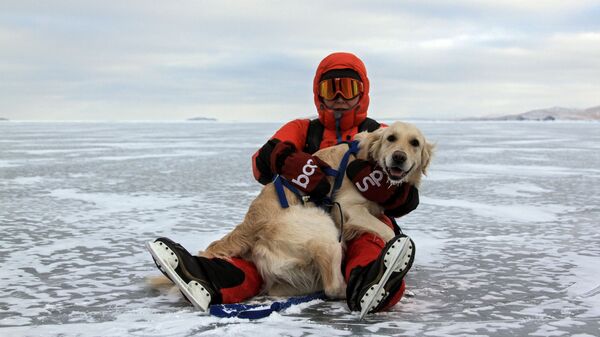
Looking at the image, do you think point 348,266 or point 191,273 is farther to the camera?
point 348,266

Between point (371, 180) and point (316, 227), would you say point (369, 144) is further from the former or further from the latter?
point (316, 227)

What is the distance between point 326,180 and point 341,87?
81 centimetres

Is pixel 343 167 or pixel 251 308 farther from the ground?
pixel 343 167

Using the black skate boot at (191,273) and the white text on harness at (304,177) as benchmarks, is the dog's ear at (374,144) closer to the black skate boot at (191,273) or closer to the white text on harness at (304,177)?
the white text on harness at (304,177)

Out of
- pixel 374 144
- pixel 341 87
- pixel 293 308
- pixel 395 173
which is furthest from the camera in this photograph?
pixel 341 87

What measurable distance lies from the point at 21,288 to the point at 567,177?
8.48m

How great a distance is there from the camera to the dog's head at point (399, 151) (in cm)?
352

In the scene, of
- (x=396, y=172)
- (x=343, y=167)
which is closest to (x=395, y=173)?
(x=396, y=172)

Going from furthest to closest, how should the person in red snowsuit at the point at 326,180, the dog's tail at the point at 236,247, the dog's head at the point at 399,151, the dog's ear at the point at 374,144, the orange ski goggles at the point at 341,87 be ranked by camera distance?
the orange ski goggles at the point at 341,87 → the dog's ear at the point at 374,144 → the dog's head at the point at 399,151 → the dog's tail at the point at 236,247 → the person in red snowsuit at the point at 326,180

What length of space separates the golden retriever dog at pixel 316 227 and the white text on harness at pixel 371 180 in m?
0.05

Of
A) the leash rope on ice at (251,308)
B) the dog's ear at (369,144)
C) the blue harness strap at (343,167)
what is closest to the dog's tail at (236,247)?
the leash rope on ice at (251,308)

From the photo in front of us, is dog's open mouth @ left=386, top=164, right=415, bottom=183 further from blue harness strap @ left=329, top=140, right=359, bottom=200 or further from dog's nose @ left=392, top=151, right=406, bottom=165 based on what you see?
blue harness strap @ left=329, top=140, right=359, bottom=200

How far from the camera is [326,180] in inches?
Result: 140

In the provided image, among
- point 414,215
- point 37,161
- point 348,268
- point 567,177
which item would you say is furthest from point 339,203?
point 37,161
